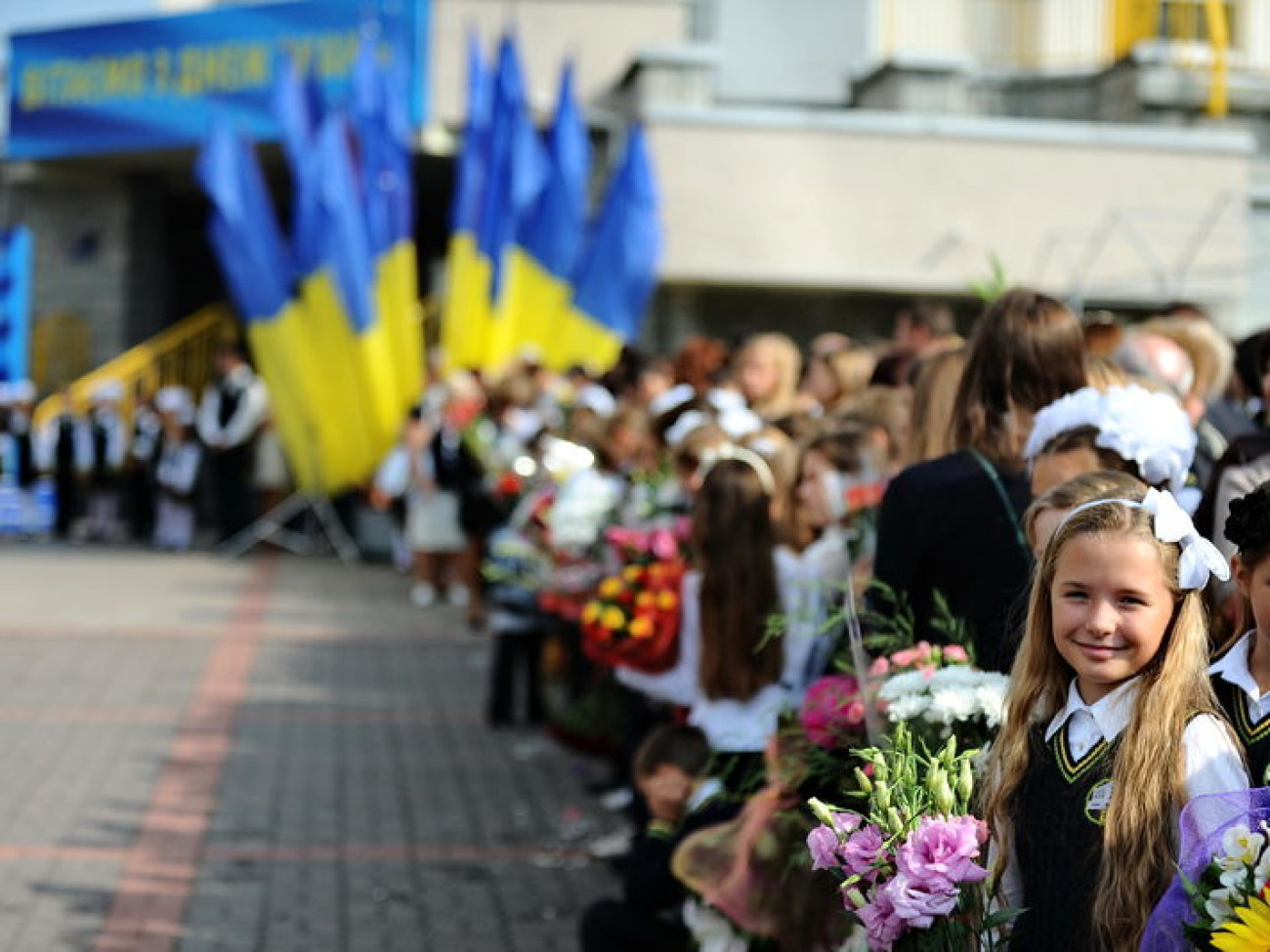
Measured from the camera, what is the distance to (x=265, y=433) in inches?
831

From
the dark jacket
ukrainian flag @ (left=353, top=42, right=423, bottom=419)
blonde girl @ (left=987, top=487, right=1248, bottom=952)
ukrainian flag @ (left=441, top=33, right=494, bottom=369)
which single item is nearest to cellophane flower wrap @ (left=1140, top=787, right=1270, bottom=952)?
blonde girl @ (left=987, top=487, right=1248, bottom=952)

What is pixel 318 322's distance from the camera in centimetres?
1859

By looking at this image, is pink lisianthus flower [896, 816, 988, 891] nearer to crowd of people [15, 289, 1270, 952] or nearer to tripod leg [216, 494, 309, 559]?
crowd of people [15, 289, 1270, 952]

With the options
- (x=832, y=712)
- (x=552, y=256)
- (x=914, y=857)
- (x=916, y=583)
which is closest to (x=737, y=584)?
(x=916, y=583)

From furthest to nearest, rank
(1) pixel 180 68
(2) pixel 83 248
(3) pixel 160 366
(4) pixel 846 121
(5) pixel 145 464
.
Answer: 1. (2) pixel 83 248
2. (3) pixel 160 366
3. (1) pixel 180 68
4. (5) pixel 145 464
5. (4) pixel 846 121

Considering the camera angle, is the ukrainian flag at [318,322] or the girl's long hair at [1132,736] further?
the ukrainian flag at [318,322]

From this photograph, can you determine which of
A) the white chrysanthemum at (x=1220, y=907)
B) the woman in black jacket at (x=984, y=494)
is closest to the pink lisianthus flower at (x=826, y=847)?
the white chrysanthemum at (x=1220, y=907)

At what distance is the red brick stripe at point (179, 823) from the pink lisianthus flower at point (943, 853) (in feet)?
12.8

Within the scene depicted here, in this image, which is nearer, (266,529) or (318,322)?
(318,322)

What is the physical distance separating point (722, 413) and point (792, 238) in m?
11.5

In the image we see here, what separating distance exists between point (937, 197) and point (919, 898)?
16913 mm

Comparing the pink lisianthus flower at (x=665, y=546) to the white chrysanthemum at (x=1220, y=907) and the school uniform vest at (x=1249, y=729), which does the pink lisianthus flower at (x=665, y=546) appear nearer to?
the school uniform vest at (x=1249, y=729)

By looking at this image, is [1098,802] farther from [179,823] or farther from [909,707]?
[179,823]

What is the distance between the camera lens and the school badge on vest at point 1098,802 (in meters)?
3.29
